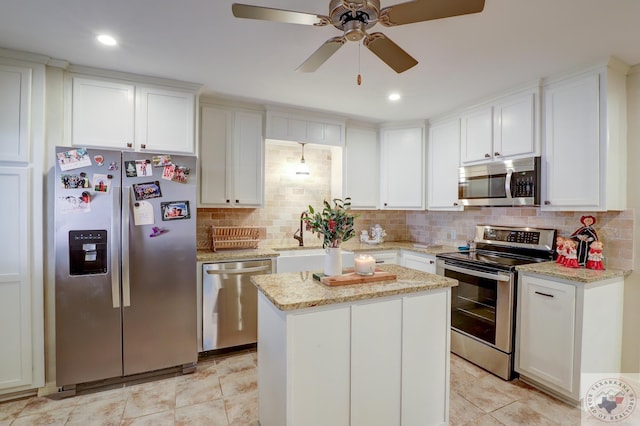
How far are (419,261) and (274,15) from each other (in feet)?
9.49

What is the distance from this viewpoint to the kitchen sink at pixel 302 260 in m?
3.21

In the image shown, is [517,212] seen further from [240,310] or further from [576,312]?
[240,310]

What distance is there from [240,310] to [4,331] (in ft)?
5.50

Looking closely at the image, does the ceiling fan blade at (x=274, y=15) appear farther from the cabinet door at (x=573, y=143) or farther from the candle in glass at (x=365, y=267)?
the cabinet door at (x=573, y=143)

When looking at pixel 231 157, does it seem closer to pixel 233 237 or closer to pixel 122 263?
pixel 233 237

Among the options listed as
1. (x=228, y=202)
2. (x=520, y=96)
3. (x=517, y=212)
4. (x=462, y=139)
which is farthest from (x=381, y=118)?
(x=228, y=202)

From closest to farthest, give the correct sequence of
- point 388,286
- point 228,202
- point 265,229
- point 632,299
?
point 388,286 → point 632,299 → point 228,202 → point 265,229

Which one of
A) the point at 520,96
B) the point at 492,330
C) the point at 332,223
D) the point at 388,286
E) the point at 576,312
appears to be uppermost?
the point at 520,96

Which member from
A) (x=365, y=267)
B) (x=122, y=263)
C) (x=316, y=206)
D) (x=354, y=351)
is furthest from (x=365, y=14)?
(x=316, y=206)

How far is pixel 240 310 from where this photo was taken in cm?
302

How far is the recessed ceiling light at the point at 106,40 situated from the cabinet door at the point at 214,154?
1046 mm

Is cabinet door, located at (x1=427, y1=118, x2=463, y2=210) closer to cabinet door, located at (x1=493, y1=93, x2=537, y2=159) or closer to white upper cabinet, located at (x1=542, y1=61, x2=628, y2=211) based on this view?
cabinet door, located at (x1=493, y1=93, x2=537, y2=159)

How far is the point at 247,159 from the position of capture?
334cm

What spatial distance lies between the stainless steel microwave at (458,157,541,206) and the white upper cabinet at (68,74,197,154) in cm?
274
